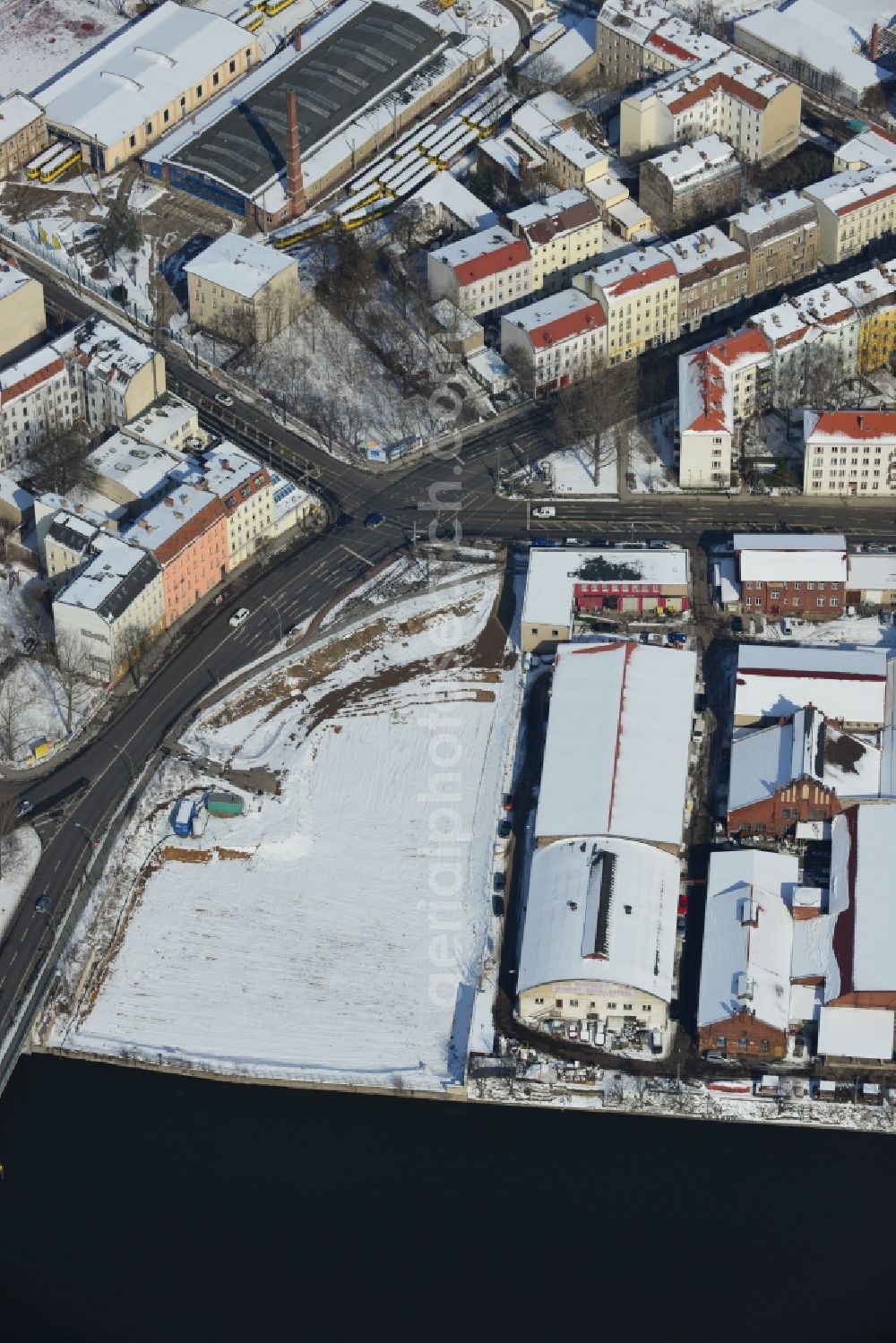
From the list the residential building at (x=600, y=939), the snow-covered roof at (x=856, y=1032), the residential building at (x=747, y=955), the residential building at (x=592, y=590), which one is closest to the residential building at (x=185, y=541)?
the residential building at (x=592, y=590)

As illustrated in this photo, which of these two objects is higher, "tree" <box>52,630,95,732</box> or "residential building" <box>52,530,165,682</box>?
"residential building" <box>52,530,165,682</box>

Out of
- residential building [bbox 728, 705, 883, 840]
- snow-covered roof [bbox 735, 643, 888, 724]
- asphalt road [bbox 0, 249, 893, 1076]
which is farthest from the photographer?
snow-covered roof [bbox 735, 643, 888, 724]

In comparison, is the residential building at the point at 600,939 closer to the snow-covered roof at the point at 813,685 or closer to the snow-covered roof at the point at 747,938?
the snow-covered roof at the point at 747,938

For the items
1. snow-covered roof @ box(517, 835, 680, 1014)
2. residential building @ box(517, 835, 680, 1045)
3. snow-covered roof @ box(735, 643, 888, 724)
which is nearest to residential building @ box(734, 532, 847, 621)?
snow-covered roof @ box(735, 643, 888, 724)

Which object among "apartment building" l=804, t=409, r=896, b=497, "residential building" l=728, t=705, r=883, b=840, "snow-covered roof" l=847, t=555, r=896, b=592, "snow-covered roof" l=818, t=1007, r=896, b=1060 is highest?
"apartment building" l=804, t=409, r=896, b=497

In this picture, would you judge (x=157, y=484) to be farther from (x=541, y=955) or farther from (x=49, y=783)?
(x=541, y=955)

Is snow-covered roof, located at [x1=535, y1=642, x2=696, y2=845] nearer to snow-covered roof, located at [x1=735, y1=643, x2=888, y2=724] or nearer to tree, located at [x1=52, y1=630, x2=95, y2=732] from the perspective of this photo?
snow-covered roof, located at [x1=735, y1=643, x2=888, y2=724]

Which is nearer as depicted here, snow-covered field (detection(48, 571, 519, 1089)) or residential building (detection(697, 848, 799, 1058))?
residential building (detection(697, 848, 799, 1058))

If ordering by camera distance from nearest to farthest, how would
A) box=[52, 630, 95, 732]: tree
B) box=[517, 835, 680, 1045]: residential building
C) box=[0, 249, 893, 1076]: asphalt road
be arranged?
box=[517, 835, 680, 1045]: residential building < box=[0, 249, 893, 1076]: asphalt road < box=[52, 630, 95, 732]: tree
